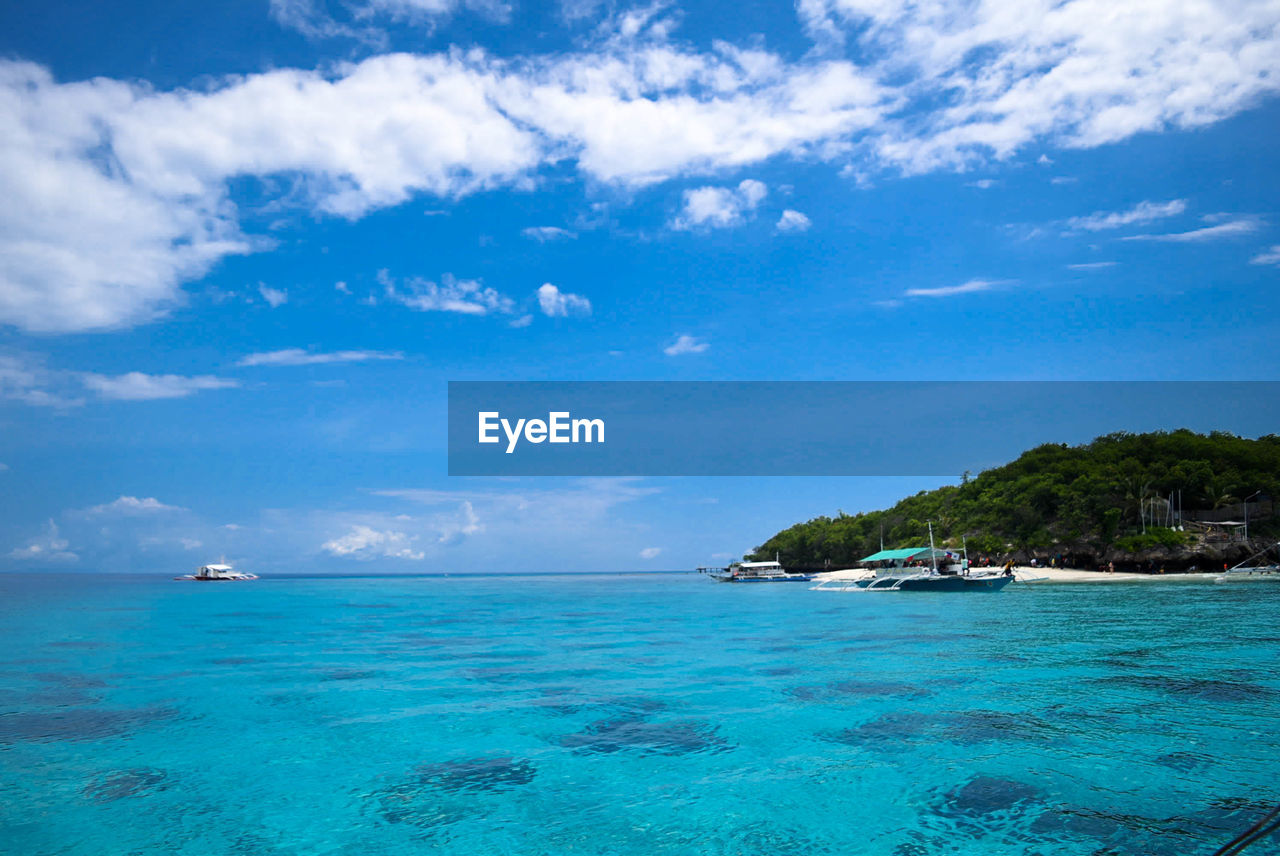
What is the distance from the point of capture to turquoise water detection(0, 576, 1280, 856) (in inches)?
421

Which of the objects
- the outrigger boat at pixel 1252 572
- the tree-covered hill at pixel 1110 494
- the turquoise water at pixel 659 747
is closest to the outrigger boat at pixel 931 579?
the tree-covered hill at pixel 1110 494

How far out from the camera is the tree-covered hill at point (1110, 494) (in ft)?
292

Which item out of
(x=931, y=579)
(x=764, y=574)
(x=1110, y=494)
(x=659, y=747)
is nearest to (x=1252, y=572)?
(x=1110, y=494)

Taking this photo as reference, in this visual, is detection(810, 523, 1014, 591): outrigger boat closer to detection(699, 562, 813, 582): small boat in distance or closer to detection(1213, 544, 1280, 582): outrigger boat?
detection(1213, 544, 1280, 582): outrigger boat

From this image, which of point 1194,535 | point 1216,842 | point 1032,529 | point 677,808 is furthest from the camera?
point 1032,529

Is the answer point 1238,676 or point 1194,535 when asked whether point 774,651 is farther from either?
point 1194,535

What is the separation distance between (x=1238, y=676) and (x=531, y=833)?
818 inches

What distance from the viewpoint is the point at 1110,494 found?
91500 mm

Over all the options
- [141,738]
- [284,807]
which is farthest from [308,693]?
[284,807]

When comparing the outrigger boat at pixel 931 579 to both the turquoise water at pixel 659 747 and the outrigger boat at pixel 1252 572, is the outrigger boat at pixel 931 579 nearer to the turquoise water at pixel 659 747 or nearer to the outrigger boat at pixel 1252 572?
the outrigger boat at pixel 1252 572

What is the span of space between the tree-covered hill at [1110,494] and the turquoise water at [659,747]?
64.9 metres

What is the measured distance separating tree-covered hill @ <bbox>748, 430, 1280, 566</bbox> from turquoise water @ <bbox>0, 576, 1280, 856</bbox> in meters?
64.9

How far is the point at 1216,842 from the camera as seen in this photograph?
9.70 m

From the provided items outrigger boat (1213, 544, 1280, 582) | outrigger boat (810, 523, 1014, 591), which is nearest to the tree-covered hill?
outrigger boat (1213, 544, 1280, 582)
